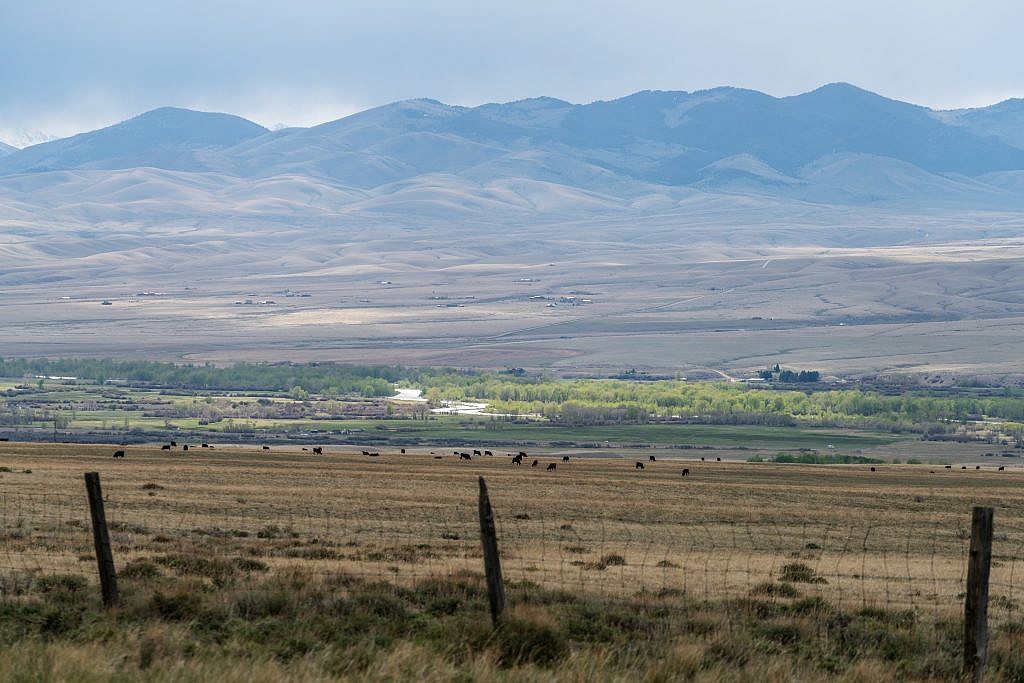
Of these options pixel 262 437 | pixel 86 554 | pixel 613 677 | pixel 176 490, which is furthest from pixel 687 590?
pixel 262 437

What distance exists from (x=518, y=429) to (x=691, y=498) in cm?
7435

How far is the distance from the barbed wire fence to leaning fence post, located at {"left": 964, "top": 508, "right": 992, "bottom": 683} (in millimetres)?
4606

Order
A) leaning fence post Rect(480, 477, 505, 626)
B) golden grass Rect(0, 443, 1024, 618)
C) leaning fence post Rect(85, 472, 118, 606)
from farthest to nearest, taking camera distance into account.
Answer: golden grass Rect(0, 443, 1024, 618), leaning fence post Rect(85, 472, 118, 606), leaning fence post Rect(480, 477, 505, 626)

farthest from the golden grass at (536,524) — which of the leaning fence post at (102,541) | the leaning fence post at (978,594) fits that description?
the leaning fence post at (978,594)

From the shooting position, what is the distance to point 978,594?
1151cm

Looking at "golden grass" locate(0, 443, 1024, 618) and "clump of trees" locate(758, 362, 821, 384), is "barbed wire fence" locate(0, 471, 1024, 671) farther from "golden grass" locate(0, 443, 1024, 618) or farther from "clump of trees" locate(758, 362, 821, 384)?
"clump of trees" locate(758, 362, 821, 384)

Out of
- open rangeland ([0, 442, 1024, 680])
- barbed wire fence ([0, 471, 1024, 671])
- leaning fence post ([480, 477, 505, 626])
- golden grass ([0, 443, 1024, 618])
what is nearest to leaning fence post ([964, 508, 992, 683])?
open rangeland ([0, 442, 1024, 680])

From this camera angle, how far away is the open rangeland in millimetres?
12055

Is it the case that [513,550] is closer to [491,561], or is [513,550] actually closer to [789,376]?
[491,561]

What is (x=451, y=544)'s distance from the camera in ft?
76.1

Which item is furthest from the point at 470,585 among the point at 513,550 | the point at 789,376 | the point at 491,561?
the point at 789,376

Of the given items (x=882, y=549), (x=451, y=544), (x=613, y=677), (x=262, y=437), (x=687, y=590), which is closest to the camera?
(x=613, y=677)

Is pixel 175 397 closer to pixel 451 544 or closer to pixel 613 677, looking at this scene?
pixel 451 544

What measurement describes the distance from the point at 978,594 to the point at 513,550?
12.0m
